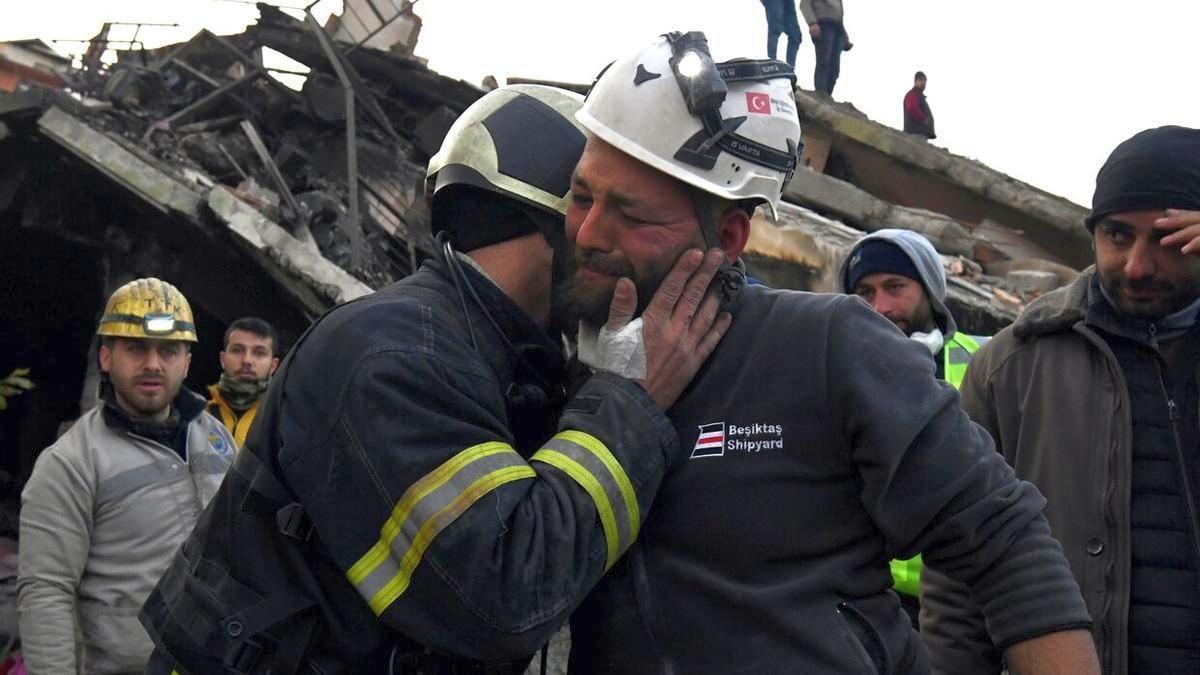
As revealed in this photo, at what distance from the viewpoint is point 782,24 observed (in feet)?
37.1

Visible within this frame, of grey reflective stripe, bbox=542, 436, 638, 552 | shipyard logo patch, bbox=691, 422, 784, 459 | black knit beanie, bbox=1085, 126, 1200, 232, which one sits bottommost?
grey reflective stripe, bbox=542, 436, 638, 552

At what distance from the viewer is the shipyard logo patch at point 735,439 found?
67.0 inches

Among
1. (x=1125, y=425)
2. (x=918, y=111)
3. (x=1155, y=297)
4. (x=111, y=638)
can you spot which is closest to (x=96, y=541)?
(x=111, y=638)

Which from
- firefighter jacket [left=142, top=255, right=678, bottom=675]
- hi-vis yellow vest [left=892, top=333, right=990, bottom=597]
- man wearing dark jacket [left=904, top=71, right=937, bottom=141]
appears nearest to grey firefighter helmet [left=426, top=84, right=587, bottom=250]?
firefighter jacket [left=142, top=255, right=678, bottom=675]

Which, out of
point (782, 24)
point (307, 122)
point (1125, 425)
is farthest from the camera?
point (307, 122)

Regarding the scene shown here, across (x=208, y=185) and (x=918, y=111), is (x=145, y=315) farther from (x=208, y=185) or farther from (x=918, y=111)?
(x=918, y=111)

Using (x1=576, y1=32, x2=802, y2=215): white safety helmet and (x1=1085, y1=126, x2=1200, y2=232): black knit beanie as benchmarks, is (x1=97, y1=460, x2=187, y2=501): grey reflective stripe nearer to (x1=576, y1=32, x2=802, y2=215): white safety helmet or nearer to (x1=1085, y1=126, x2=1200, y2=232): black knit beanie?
(x1=576, y1=32, x2=802, y2=215): white safety helmet

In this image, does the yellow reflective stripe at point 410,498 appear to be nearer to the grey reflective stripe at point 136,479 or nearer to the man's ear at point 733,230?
the man's ear at point 733,230

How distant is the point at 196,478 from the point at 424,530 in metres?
2.71

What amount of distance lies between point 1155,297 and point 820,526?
55.7 inches

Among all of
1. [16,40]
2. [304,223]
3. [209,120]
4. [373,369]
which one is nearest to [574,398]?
[373,369]

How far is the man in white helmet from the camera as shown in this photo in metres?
1.65

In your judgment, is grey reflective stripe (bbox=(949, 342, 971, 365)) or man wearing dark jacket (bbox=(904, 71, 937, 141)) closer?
grey reflective stripe (bbox=(949, 342, 971, 365))

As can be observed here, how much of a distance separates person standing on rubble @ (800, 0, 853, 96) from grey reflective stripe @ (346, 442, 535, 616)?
10.2 metres
